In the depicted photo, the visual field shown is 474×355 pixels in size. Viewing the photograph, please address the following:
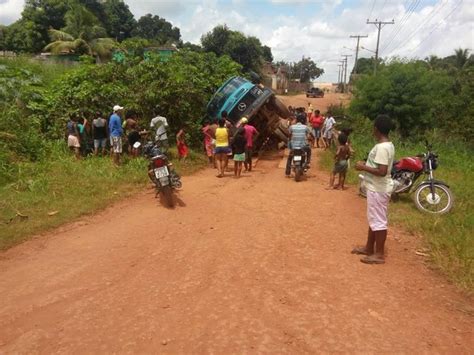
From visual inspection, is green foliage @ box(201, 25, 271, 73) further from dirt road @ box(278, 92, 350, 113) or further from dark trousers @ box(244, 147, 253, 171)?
dark trousers @ box(244, 147, 253, 171)

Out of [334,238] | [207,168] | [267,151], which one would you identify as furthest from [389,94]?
[334,238]

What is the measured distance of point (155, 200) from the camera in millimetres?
8727

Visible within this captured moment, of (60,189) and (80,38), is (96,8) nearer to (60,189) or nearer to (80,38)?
(80,38)

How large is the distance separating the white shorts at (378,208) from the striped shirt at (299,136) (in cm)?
553

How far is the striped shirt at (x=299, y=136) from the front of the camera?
10878 millimetres

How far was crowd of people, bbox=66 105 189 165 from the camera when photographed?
37.3 feet

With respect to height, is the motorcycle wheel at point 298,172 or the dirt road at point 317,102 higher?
the dirt road at point 317,102

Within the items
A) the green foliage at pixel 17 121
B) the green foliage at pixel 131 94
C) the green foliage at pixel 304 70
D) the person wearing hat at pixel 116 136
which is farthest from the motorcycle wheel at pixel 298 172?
the green foliage at pixel 304 70

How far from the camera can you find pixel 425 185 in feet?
26.5

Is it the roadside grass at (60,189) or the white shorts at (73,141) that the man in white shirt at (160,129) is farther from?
the white shorts at (73,141)

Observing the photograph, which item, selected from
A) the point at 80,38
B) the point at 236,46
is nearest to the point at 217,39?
the point at 236,46

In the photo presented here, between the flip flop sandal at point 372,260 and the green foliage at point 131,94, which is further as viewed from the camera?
the green foliage at point 131,94

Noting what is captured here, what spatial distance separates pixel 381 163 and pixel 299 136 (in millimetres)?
5715

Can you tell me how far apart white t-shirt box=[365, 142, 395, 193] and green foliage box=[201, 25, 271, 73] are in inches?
1713
